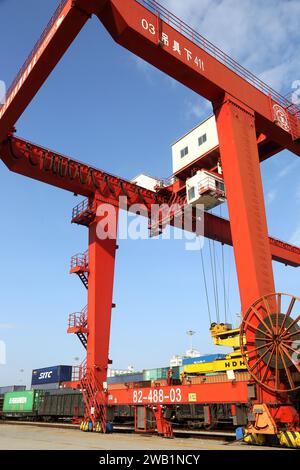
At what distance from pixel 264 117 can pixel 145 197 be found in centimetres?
781

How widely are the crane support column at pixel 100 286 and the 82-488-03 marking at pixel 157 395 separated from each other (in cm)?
334

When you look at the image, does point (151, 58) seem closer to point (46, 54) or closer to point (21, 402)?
point (46, 54)

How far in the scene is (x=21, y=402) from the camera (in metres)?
28.5

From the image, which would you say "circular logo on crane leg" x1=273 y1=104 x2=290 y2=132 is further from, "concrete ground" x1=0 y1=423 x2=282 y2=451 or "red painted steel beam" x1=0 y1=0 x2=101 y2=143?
"concrete ground" x1=0 y1=423 x2=282 y2=451

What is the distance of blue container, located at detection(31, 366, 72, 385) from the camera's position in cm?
3005

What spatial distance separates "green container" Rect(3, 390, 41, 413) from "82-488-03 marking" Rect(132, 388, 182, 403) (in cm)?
1510

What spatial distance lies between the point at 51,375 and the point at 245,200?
24913 mm

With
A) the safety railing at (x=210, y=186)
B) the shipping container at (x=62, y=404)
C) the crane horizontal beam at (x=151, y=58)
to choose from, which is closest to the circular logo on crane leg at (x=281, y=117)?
the crane horizontal beam at (x=151, y=58)

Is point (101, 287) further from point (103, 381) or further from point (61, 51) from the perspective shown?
point (61, 51)

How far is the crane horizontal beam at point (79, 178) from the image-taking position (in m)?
16.7

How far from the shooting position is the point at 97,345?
58.7 ft

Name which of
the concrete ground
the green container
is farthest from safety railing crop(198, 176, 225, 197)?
the green container

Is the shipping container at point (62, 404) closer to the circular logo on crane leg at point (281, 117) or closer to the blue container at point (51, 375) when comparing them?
the blue container at point (51, 375)

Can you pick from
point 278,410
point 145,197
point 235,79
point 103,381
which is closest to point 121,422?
point 103,381
